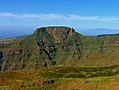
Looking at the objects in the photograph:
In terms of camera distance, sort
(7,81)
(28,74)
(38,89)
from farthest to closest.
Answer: (28,74) < (7,81) < (38,89)

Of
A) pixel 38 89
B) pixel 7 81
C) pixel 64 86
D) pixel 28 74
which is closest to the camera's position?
pixel 38 89

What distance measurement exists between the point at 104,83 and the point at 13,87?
30.0 metres

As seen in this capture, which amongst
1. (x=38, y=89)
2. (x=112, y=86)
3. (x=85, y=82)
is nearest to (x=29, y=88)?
(x=38, y=89)

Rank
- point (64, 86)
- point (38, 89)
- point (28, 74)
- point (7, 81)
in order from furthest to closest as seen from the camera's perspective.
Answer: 1. point (28, 74)
2. point (7, 81)
3. point (64, 86)
4. point (38, 89)

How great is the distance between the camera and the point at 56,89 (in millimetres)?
96750

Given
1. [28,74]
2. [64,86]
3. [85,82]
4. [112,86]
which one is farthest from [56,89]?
[28,74]

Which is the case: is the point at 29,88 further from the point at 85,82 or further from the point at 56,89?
the point at 85,82

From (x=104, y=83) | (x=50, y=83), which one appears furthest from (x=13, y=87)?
(x=104, y=83)

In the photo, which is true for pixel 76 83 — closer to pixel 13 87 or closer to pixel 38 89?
pixel 38 89

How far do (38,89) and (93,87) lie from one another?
17.8 meters

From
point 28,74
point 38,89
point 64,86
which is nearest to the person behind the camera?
point 38,89

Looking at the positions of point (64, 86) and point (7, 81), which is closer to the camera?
point (64, 86)

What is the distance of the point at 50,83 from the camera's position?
3974 inches

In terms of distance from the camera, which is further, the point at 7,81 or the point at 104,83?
the point at 7,81
